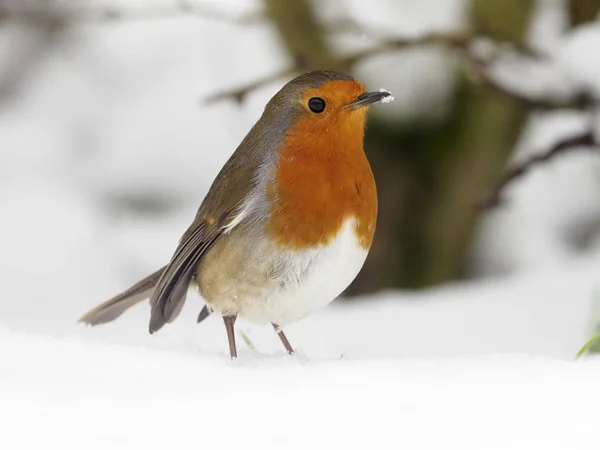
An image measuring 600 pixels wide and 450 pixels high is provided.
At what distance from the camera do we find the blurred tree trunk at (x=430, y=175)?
184 inches

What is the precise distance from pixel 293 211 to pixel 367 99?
377 millimetres

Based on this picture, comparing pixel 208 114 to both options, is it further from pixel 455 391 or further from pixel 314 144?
pixel 455 391

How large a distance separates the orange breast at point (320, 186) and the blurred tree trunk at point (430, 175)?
1945mm

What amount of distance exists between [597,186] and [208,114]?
273cm

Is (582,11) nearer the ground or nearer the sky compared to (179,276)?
nearer the sky

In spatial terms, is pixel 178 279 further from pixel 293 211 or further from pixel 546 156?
pixel 546 156

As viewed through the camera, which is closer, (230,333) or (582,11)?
(230,333)

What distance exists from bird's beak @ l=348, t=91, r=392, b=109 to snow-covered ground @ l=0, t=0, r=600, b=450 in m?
0.70

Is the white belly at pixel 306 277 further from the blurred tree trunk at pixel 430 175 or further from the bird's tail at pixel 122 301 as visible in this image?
the blurred tree trunk at pixel 430 175

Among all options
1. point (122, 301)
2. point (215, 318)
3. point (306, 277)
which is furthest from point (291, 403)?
point (215, 318)

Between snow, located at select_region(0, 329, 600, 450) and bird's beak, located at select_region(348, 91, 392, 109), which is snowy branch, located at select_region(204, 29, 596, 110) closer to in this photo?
bird's beak, located at select_region(348, 91, 392, 109)

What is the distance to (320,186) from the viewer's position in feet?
→ 8.16

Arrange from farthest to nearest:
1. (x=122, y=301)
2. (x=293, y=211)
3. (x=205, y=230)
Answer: (x=122, y=301) < (x=205, y=230) < (x=293, y=211)

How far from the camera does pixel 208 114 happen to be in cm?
659
